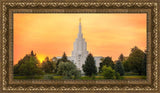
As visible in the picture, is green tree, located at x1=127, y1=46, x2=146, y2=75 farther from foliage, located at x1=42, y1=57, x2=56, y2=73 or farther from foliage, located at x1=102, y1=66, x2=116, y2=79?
foliage, located at x1=42, y1=57, x2=56, y2=73

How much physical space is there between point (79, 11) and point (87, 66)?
12.0 feet

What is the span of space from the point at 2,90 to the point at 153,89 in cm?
884

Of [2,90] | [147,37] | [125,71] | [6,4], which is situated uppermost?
[6,4]

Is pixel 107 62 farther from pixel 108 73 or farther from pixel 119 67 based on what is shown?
pixel 108 73

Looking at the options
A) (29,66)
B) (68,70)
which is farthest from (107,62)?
(29,66)

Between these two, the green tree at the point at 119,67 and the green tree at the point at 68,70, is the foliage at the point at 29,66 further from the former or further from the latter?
the green tree at the point at 119,67

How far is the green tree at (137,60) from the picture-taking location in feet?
45.3

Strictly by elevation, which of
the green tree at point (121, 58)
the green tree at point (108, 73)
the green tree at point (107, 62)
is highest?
the green tree at point (121, 58)

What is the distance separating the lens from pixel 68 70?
14.6 meters

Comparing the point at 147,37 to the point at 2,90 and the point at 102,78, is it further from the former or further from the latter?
the point at 2,90

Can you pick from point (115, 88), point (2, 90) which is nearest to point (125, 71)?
point (115, 88)

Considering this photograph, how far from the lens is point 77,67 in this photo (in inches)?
581

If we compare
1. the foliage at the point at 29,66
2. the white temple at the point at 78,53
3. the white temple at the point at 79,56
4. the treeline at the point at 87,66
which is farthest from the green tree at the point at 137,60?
the foliage at the point at 29,66

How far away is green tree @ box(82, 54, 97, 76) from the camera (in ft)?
47.9
